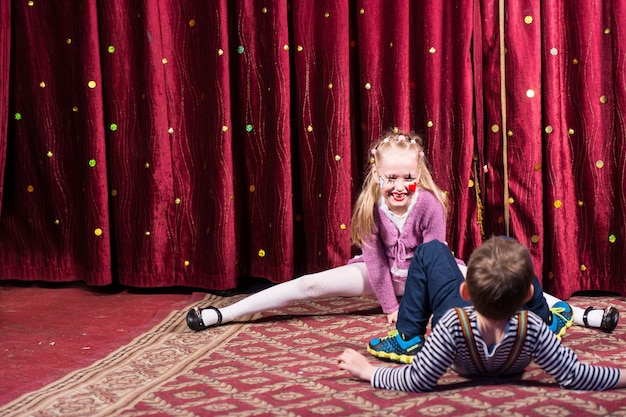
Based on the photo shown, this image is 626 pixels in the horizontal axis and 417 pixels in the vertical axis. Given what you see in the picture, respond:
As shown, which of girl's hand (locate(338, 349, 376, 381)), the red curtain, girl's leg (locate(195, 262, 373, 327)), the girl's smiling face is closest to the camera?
girl's hand (locate(338, 349, 376, 381))

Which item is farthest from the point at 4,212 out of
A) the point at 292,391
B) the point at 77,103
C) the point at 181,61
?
the point at 292,391

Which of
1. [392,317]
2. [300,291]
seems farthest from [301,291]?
[392,317]

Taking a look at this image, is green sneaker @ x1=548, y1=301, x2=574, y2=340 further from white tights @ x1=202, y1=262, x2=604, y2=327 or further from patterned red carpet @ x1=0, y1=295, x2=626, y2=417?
white tights @ x1=202, y1=262, x2=604, y2=327

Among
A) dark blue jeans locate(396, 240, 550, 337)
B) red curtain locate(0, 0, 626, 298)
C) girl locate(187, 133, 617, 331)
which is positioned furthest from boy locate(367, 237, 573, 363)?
red curtain locate(0, 0, 626, 298)

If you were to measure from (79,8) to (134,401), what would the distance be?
1.77m

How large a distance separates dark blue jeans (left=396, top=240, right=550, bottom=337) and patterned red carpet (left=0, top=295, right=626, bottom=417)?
18 cm

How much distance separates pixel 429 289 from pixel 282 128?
111cm

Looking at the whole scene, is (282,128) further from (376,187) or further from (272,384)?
(272,384)

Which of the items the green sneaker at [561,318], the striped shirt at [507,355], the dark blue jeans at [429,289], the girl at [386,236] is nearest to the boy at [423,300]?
the dark blue jeans at [429,289]

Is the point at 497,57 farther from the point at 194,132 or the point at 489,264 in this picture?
the point at 489,264

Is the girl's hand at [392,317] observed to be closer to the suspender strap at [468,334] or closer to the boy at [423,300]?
the boy at [423,300]

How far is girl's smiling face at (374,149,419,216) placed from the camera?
7.55 feet

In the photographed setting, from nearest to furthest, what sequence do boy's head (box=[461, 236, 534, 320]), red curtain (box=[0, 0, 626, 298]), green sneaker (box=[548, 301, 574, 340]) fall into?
boy's head (box=[461, 236, 534, 320])
green sneaker (box=[548, 301, 574, 340])
red curtain (box=[0, 0, 626, 298])

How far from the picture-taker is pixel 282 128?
112 inches
